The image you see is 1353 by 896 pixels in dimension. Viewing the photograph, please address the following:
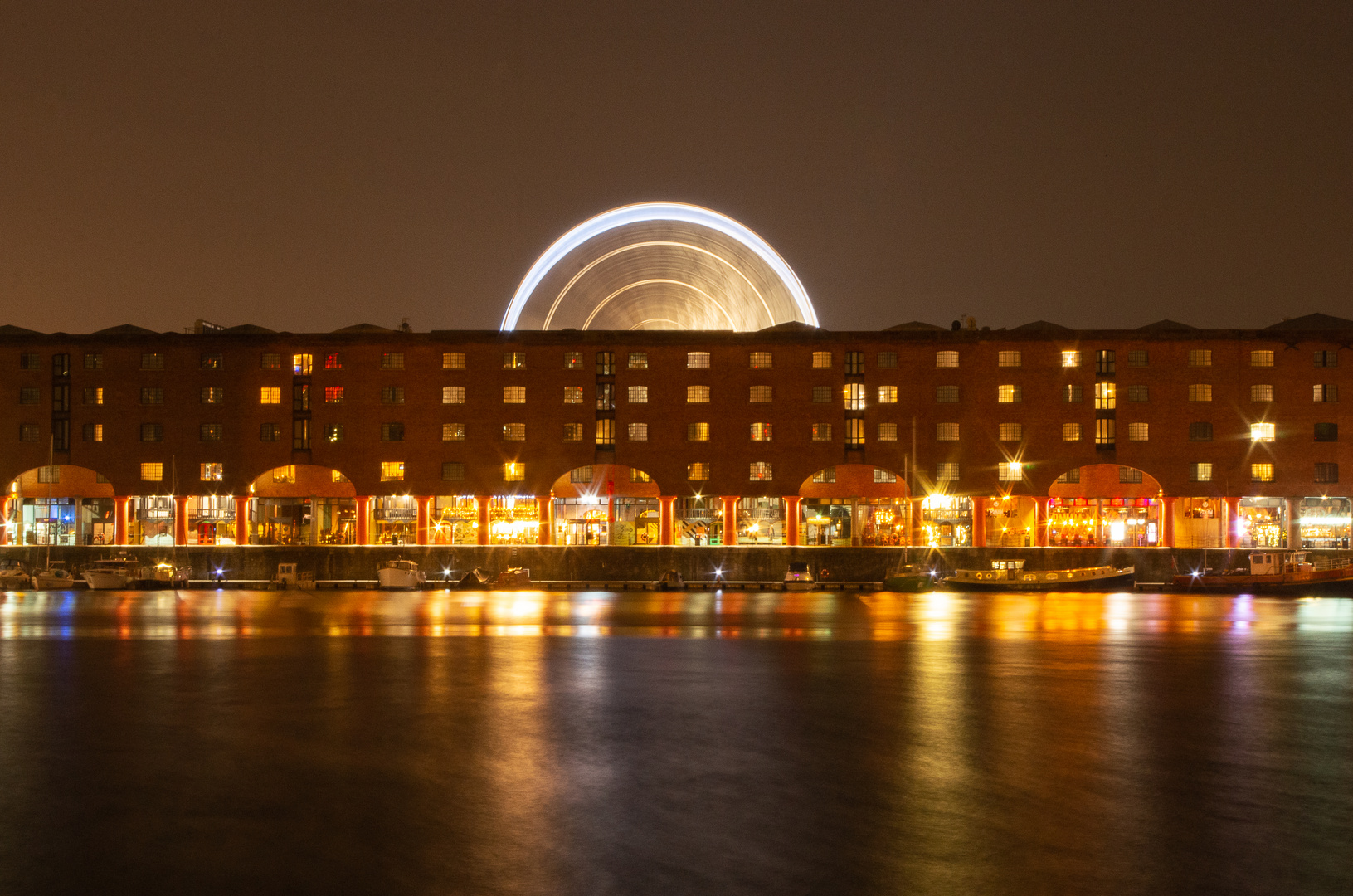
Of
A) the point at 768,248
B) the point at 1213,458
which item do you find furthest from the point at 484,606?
the point at 1213,458

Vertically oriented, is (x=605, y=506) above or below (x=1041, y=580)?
above

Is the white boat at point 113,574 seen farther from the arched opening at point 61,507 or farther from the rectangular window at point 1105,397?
the rectangular window at point 1105,397

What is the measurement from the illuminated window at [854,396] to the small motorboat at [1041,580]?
11982 millimetres

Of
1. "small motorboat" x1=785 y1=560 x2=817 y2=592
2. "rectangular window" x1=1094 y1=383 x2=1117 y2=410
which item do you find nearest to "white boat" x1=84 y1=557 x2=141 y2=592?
"small motorboat" x1=785 y1=560 x2=817 y2=592

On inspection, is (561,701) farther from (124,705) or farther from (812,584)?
(812,584)

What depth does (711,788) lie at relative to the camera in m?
12.1

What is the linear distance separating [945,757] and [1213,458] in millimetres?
56410

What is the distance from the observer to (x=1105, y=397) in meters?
63.7

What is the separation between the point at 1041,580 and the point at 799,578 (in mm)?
12373

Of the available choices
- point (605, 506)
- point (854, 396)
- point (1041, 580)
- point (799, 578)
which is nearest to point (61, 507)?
point (605, 506)

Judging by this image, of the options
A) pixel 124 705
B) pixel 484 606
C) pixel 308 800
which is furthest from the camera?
pixel 484 606

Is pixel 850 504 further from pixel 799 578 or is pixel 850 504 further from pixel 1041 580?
pixel 1041 580

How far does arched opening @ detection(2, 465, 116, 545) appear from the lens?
215ft

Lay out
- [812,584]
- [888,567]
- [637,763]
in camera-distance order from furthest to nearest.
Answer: [888,567], [812,584], [637,763]
